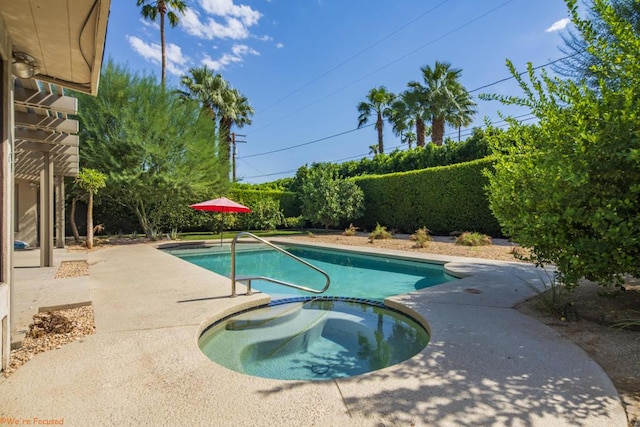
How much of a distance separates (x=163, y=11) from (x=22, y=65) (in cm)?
2065

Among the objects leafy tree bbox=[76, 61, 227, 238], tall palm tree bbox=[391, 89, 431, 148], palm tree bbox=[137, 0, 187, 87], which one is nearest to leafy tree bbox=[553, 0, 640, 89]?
tall palm tree bbox=[391, 89, 431, 148]

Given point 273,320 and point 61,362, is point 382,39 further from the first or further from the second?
point 61,362

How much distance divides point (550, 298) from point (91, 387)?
5.22 m

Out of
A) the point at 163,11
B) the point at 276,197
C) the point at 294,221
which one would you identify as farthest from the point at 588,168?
the point at 163,11

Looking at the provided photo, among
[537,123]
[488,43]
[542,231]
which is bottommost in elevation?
[542,231]

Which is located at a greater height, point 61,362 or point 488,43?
point 488,43

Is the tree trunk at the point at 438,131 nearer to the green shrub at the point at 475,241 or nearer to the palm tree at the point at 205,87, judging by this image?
the green shrub at the point at 475,241

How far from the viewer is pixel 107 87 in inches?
532

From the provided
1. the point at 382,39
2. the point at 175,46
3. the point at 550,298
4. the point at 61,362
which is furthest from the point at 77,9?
the point at 175,46

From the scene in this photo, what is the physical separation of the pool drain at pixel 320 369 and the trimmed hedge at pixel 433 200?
11.4 m

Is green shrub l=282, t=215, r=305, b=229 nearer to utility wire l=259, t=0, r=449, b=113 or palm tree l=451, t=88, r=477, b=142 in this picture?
utility wire l=259, t=0, r=449, b=113

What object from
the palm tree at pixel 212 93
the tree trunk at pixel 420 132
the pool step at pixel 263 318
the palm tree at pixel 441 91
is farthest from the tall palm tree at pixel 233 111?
the pool step at pixel 263 318

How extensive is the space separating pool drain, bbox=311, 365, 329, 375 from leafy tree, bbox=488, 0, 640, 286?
2831 millimetres

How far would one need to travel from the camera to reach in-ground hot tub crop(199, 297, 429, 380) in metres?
3.35
